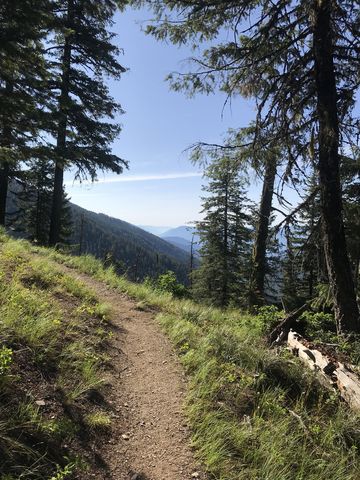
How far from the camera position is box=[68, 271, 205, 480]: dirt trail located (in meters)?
3.22

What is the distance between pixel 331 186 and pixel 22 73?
882 centimetres

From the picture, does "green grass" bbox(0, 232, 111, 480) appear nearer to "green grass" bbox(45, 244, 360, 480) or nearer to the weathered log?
"green grass" bbox(45, 244, 360, 480)

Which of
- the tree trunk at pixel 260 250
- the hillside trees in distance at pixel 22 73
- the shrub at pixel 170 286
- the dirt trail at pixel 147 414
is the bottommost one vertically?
the dirt trail at pixel 147 414

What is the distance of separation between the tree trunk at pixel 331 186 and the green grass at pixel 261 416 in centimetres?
154

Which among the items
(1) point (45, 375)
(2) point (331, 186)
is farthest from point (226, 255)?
(1) point (45, 375)

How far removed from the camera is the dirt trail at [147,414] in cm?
322

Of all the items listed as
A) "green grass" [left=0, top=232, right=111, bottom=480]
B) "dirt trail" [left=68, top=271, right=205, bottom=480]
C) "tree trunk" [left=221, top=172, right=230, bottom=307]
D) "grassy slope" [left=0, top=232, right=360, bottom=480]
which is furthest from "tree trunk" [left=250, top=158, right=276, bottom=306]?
"tree trunk" [left=221, top=172, right=230, bottom=307]

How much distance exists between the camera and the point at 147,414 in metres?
4.02

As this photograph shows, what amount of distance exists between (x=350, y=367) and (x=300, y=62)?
210 inches

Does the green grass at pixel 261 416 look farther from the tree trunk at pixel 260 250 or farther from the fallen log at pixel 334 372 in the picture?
the tree trunk at pixel 260 250

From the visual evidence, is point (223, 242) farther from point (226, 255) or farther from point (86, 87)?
point (86, 87)

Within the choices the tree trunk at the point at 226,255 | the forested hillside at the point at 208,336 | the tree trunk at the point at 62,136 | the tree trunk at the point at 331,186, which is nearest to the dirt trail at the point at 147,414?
the forested hillside at the point at 208,336

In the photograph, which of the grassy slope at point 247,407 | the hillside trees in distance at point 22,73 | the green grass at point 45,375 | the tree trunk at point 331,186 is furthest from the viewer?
the hillside trees in distance at point 22,73

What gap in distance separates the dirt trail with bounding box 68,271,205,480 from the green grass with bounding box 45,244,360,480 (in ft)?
0.57
